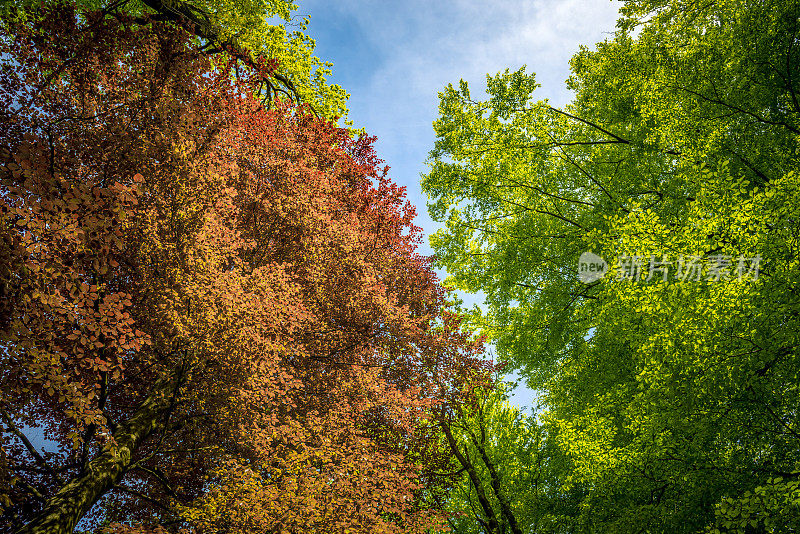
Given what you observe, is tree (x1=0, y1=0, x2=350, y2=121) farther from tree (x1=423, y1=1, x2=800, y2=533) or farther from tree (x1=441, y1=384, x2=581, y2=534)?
tree (x1=441, y1=384, x2=581, y2=534)

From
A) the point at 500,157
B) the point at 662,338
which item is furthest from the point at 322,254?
the point at 662,338

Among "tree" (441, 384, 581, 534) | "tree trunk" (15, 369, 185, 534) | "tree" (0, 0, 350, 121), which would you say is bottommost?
"tree trunk" (15, 369, 185, 534)

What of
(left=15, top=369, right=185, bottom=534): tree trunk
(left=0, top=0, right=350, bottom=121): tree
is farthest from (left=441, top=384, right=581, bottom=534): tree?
(left=0, top=0, right=350, bottom=121): tree

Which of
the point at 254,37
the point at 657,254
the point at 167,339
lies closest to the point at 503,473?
the point at 657,254

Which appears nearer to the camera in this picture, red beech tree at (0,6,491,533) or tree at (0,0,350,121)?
red beech tree at (0,6,491,533)

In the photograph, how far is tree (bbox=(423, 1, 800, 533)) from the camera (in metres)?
6.87

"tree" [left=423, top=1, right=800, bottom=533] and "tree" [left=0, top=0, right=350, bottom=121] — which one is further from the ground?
"tree" [left=0, top=0, right=350, bottom=121]

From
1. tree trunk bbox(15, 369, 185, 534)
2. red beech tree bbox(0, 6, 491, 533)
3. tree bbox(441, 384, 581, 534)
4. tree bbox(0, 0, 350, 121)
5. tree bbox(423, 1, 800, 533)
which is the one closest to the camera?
tree trunk bbox(15, 369, 185, 534)

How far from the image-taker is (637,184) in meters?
12.3

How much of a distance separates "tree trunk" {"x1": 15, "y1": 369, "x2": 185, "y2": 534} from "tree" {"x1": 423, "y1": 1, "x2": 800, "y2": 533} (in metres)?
8.10

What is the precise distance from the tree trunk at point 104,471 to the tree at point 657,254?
319 inches

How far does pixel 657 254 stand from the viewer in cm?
766

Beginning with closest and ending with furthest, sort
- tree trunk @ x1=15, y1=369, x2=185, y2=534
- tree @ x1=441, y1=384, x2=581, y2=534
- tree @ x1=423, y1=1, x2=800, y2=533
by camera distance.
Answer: tree trunk @ x1=15, y1=369, x2=185, y2=534, tree @ x1=423, y1=1, x2=800, y2=533, tree @ x1=441, y1=384, x2=581, y2=534

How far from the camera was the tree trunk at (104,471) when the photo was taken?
18.2ft
